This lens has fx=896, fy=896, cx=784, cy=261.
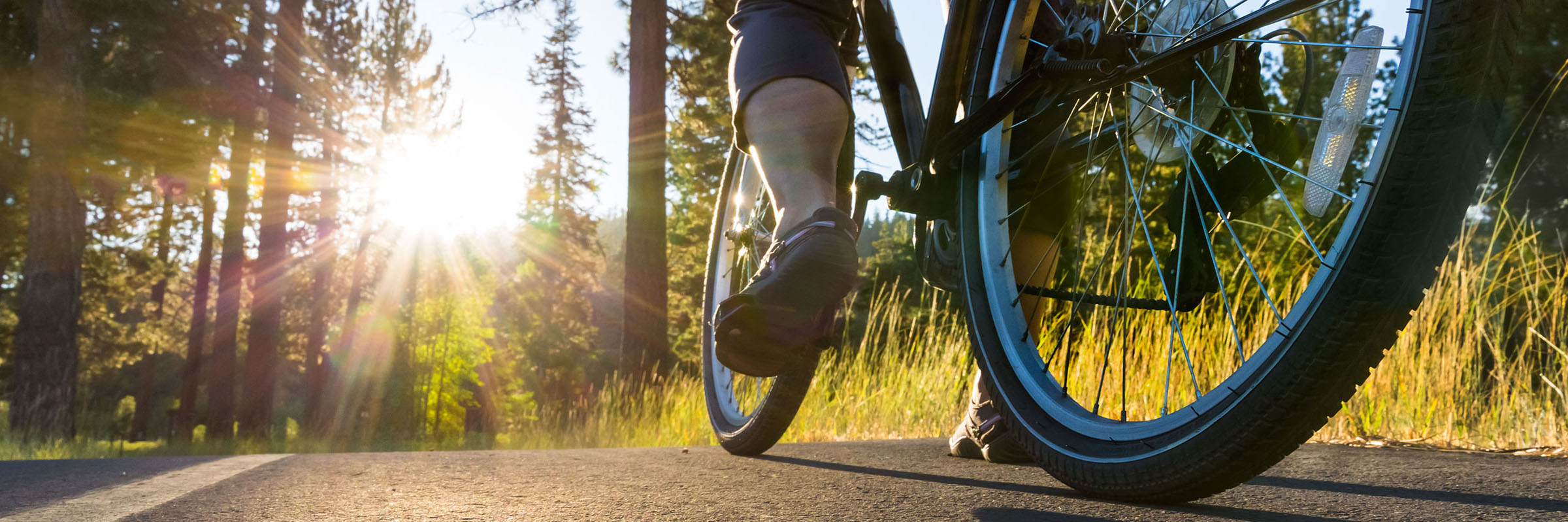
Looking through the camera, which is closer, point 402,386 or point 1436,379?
point 1436,379

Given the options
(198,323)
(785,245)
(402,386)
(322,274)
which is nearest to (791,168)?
(785,245)

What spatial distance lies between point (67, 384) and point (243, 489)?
13868 millimetres

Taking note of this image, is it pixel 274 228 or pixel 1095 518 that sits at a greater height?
pixel 274 228

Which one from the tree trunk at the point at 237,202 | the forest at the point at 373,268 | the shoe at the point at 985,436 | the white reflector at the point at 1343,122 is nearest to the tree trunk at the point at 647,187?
the forest at the point at 373,268

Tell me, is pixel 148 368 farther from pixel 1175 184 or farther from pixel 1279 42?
pixel 1279 42

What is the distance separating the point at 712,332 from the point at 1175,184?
4.95 ft

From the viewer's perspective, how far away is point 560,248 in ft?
118

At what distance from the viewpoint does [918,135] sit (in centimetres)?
181

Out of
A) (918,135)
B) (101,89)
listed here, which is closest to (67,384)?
(101,89)

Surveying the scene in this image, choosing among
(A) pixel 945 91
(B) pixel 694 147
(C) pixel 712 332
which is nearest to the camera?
(A) pixel 945 91

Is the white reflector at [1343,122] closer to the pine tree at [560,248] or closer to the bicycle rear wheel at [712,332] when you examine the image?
the bicycle rear wheel at [712,332]

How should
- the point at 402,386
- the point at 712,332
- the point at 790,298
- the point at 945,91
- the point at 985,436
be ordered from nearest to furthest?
the point at 790,298, the point at 945,91, the point at 985,436, the point at 712,332, the point at 402,386

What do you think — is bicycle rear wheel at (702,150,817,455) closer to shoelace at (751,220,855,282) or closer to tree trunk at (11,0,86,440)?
shoelace at (751,220,855,282)

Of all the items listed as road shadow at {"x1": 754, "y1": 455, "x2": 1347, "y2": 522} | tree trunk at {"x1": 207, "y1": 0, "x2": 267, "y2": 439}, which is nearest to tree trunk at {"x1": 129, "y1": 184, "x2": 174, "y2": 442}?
tree trunk at {"x1": 207, "y1": 0, "x2": 267, "y2": 439}
